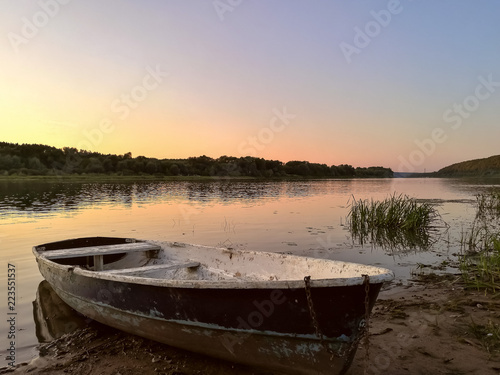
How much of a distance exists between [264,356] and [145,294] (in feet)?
6.09

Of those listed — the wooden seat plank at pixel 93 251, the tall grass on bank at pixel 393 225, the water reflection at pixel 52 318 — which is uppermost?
the wooden seat plank at pixel 93 251

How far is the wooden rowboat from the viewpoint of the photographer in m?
4.02

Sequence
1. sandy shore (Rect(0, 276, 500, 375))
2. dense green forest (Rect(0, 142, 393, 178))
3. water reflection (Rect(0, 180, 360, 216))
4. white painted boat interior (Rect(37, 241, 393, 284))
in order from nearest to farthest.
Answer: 1. sandy shore (Rect(0, 276, 500, 375))
2. white painted boat interior (Rect(37, 241, 393, 284))
3. water reflection (Rect(0, 180, 360, 216))
4. dense green forest (Rect(0, 142, 393, 178))

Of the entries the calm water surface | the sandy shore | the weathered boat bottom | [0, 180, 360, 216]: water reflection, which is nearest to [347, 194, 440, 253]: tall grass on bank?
the calm water surface

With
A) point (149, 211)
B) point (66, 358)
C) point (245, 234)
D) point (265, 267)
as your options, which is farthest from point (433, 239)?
point (149, 211)

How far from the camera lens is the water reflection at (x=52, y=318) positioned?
21.6ft

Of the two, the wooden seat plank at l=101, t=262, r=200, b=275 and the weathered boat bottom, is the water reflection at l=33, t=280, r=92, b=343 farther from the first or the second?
the weathered boat bottom

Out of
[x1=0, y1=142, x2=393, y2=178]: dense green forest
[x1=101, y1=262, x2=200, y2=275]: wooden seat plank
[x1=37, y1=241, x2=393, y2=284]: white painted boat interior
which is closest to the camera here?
[x1=37, y1=241, x2=393, y2=284]: white painted boat interior

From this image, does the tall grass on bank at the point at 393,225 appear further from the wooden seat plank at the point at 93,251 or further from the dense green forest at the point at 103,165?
the dense green forest at the point at 103,165

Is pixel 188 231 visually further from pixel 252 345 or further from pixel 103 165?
pixel 103 165

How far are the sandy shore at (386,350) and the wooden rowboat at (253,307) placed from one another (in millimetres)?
251

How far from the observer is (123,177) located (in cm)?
8281

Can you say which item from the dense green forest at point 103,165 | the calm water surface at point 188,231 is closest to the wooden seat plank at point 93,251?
the calm water surface at point 188,231

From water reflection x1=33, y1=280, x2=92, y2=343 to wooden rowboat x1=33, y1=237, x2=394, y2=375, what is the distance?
1.54ft
